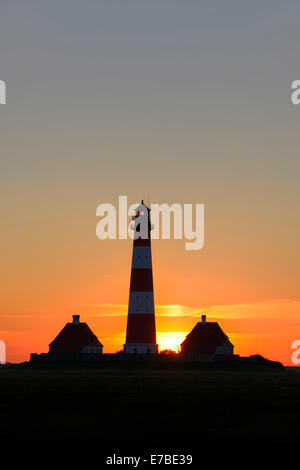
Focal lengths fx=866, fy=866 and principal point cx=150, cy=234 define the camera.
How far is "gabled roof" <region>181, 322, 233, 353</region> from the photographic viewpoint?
99.3m

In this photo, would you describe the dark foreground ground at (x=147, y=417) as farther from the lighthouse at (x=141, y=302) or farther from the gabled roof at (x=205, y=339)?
the gabled roof at (x=205, y=339)

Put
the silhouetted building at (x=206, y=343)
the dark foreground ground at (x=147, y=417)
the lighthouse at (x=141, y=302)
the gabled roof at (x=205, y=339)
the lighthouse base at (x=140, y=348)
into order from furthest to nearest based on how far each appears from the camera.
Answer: the gabled roof at (x=205, y=339) < the silhouetted building at (x=206, y=343) < the lighthouse base at (x=140, y=348) < the lighthouse at (x=141, y=302) < the dark foreground ground at (x=147, y=417)

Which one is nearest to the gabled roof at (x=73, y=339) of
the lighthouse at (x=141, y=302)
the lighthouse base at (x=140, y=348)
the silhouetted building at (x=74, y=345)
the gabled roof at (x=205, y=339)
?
the silhouetted building at (x=74, y=345)

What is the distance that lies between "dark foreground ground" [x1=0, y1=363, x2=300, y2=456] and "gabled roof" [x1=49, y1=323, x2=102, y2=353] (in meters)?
46.0

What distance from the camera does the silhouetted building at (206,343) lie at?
98.6 m

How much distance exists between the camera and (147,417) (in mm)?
34312

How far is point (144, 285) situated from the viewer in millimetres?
93875

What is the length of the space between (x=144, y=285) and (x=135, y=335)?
559 centimetres

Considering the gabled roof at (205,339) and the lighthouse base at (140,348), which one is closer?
the lighthouse base at (140,348)

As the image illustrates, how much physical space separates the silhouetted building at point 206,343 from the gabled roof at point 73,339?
437 inches
